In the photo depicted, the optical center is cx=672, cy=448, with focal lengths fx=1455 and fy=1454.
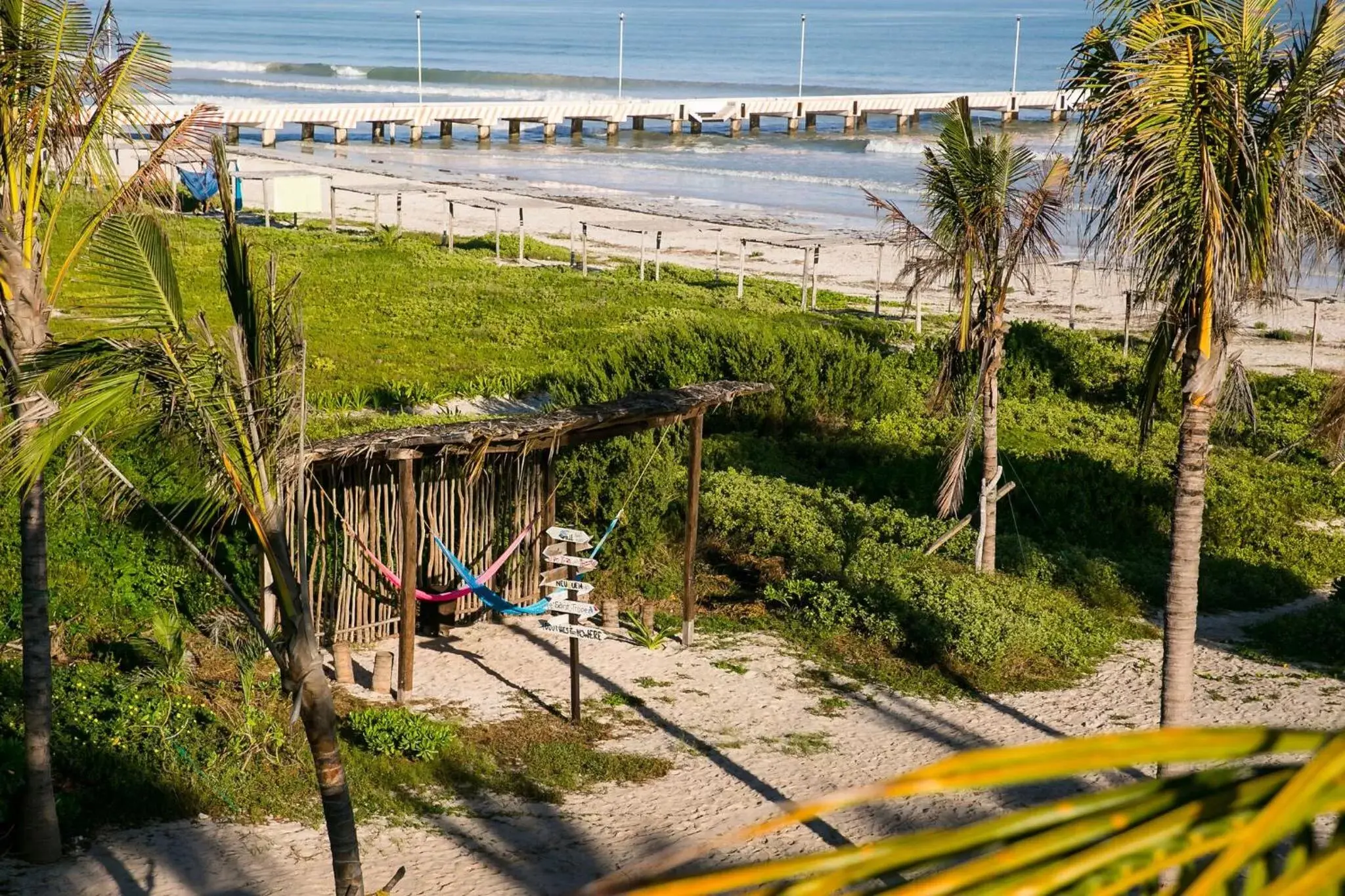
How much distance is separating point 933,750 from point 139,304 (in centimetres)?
666

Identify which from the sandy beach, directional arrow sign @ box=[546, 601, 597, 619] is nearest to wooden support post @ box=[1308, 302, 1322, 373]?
the sandy beach

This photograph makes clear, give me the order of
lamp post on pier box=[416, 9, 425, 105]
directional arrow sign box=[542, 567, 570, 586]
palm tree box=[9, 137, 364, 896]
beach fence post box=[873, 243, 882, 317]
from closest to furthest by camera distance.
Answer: palm tree box=[9, 137, 364, 896] < directional arrow sign box=[542, 567, 570, 586] < beach fence post box=[873, 243, 882, 317] < lamp post on pier box=[416, 9, 425, 105]

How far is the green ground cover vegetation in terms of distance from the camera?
9664mm

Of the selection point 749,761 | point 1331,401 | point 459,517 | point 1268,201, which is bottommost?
point 749,761

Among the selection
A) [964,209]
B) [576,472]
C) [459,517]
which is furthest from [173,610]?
[964,209]

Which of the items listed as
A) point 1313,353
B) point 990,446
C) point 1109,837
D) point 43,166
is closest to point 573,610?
point 43,166

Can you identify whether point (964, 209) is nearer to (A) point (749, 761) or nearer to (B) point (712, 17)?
(A) point (749, 761)

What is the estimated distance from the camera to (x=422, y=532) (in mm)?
12562

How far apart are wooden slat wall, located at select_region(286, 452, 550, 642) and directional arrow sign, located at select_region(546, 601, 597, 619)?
1648 millimetres

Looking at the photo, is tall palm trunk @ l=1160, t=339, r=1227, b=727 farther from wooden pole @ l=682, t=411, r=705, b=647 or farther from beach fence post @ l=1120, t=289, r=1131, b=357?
beach fence post @ l=1120, t=289, r=1131, b=357

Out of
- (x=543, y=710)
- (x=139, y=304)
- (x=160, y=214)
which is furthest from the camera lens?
(x=543, y=710)

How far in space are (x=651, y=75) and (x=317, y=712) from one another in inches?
4361

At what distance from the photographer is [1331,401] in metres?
11.1

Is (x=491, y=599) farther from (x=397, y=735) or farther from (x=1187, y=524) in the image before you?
(x=1187, y=524)
